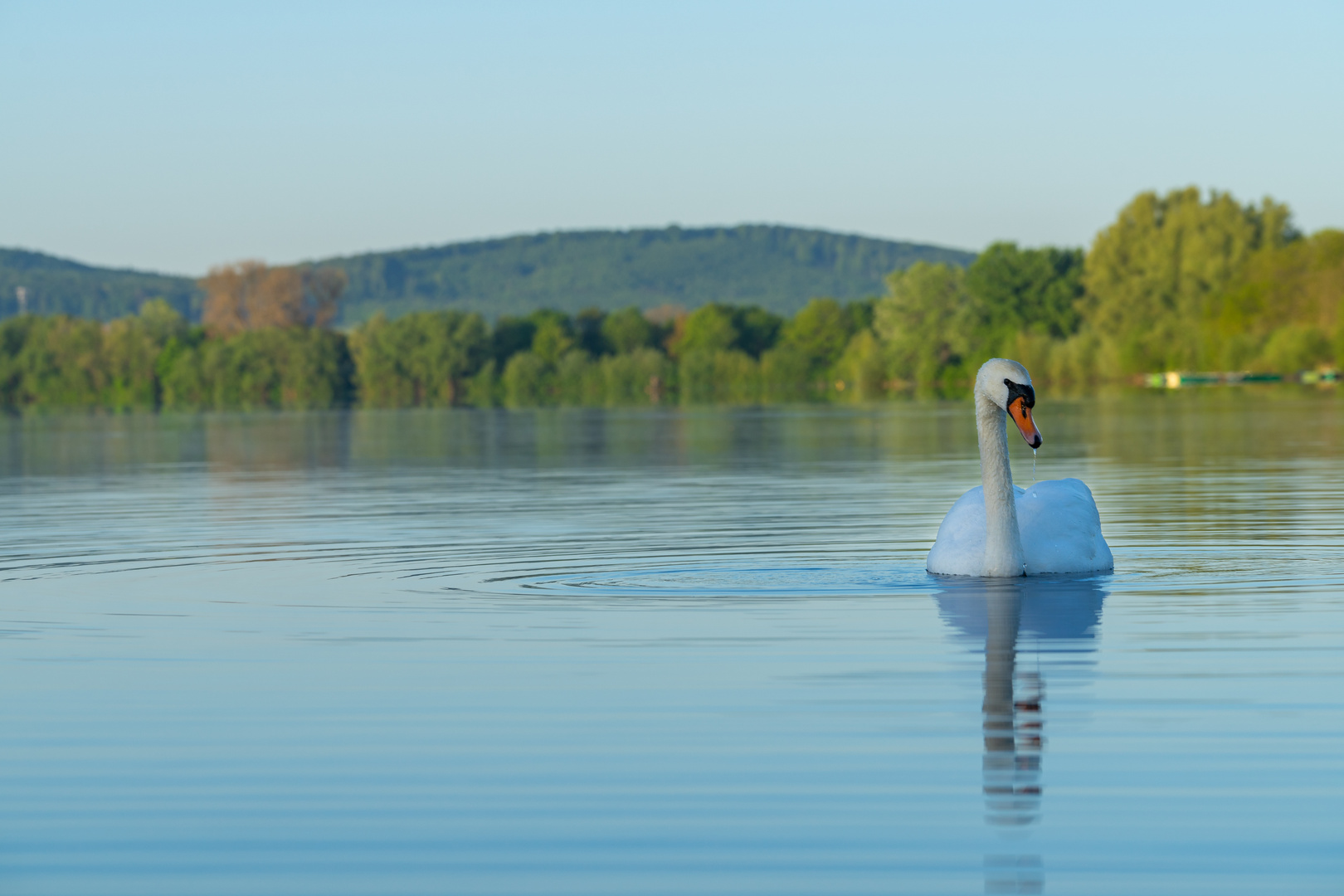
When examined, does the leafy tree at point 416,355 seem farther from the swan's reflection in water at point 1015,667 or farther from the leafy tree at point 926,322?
the swan's reflection in water at point 1015,667

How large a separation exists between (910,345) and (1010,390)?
477 feet

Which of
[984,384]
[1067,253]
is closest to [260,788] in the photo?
[984,384]

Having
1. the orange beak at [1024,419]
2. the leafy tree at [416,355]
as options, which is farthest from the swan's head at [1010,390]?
the leafy tree at [416,355]

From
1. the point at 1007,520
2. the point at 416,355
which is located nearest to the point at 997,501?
the point at 1007,520

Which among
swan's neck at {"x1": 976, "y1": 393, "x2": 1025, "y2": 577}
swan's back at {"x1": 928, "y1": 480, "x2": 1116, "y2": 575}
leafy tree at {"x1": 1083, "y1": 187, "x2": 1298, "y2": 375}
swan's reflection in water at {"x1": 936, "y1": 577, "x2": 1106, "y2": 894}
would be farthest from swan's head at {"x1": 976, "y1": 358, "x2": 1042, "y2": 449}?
leafy tree at {"x1": 1083, "y1": 187, "x2": 1298, "y2": 375}

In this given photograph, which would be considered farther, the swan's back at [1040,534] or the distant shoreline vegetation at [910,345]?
the distant shoreline vegetation at [910,345]

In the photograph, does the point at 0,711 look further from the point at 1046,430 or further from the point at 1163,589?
the point at 1046,430

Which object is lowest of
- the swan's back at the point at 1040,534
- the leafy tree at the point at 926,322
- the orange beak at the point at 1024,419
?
the swan's back at the point at 1040,534

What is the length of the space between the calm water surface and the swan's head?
1342 mm

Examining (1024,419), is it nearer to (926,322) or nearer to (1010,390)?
(1010,390)

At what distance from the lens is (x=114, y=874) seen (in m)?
6.50

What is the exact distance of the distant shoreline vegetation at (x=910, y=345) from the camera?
129 metres

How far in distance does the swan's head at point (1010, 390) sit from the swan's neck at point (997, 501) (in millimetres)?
171

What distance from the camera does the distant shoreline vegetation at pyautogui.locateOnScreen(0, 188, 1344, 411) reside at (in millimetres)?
129375
